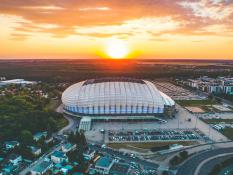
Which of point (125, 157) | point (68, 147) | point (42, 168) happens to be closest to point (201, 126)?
point (125, 157)

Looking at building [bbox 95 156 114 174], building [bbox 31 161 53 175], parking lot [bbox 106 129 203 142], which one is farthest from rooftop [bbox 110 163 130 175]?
parking lot [bbox 106 129 203 142]

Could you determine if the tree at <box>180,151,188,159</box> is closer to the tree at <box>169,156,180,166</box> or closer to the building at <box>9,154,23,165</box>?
the tree at <box>169,156,180,166</box>

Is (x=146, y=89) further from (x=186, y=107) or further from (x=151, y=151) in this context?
(x=151, y=151)

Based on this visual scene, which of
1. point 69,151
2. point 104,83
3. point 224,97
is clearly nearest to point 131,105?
point 104,83

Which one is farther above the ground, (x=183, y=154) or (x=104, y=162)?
(x=183, y=154)

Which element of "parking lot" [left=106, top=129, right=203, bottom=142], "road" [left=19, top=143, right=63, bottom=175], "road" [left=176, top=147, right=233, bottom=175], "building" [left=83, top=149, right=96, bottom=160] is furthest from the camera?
"parking lot" [left=106, top=129, right=203, bottom=142]

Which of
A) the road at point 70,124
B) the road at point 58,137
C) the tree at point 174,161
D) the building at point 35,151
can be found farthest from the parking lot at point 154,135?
the building at point 35,151

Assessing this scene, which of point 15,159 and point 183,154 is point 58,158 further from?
point 183,154
